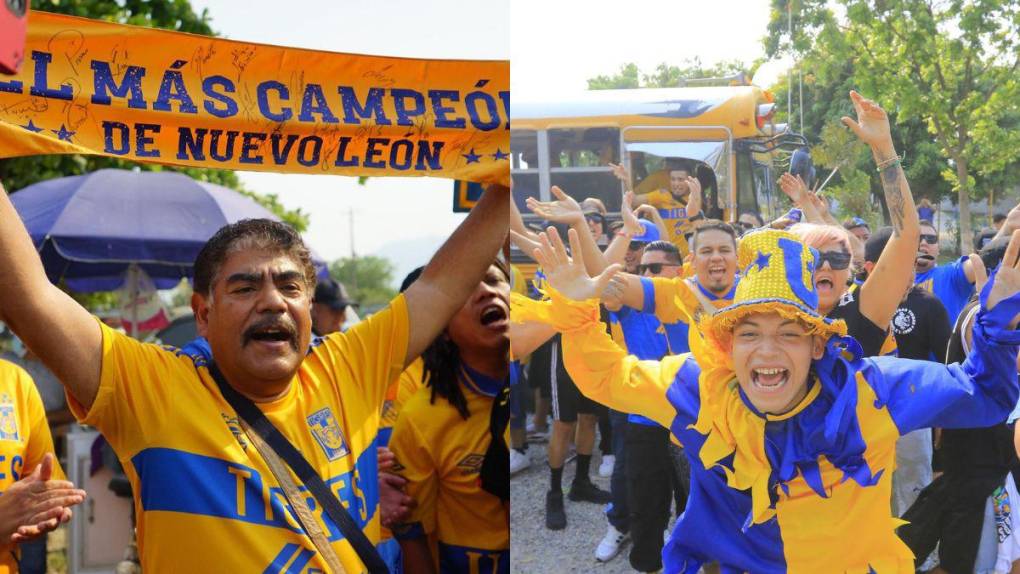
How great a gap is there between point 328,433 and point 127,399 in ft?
1.58

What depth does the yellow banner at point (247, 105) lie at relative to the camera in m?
2.73

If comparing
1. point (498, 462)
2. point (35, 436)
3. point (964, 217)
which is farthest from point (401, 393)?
point (964, 217)

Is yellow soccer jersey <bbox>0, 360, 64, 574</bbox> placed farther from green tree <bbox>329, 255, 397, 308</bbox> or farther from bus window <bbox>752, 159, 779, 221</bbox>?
green tree <bbox>329, 255, 397, 308</bbox>

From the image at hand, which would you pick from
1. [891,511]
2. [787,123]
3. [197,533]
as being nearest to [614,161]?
[787,123]

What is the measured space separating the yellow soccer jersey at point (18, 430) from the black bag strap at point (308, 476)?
1.34 m

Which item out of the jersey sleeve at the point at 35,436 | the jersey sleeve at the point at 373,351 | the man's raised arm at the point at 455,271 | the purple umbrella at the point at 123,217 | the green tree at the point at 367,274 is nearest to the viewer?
the jersey sleeve at the point at 373,351

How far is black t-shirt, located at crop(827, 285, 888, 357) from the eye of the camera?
2461 millimetres

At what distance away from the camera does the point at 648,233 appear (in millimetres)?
2662

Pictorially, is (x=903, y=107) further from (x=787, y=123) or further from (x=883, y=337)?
(x=883, y=337)

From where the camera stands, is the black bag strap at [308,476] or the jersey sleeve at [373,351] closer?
the black bag strap at [308,476]

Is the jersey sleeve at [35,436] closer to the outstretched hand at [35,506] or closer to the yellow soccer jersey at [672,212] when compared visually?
the outstretched hand at [35,506]

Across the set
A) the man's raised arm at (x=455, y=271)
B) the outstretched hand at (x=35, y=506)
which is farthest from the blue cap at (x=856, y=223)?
the outstretched hand at (x=35, y=506)

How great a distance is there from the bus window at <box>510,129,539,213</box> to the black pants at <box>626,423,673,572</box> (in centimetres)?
67

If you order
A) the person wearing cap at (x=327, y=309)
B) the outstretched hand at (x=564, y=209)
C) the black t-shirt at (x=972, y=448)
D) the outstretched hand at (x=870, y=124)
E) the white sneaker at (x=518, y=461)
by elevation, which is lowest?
the white sneaker at (x=518, y=461)
